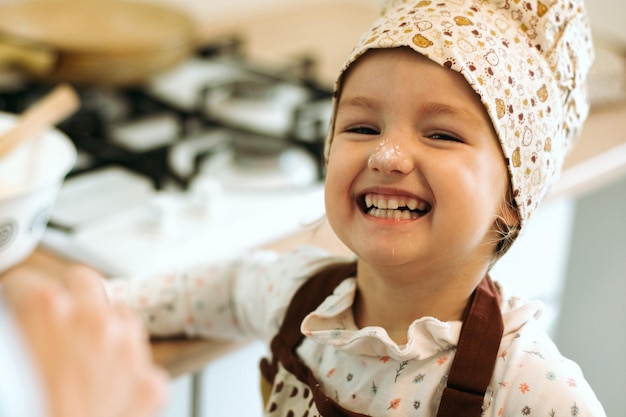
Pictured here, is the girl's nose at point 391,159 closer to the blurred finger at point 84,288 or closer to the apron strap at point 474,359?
the apron strap at point 474,359

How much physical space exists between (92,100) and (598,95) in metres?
0.79

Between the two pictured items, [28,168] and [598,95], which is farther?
[598,95]

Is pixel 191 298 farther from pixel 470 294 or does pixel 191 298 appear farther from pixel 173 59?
pixel 173 59

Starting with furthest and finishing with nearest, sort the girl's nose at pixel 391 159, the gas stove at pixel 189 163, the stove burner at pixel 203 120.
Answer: the stove burner at pixel 203 120 → the gas stove at pixel 189 163 → the girl's nose at pixel 391 159

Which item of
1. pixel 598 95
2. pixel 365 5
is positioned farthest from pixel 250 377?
pixel 365 5

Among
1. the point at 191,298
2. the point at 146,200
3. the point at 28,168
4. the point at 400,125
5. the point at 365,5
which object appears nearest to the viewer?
the point at 400,125

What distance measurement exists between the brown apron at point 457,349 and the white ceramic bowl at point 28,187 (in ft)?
0.95

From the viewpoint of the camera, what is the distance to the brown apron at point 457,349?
1.98 ft

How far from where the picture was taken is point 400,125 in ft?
1.98

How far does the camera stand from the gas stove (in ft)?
3.12

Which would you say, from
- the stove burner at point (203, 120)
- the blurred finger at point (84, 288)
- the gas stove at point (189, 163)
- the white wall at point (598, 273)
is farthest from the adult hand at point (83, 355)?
the white wall at point (598, 273)

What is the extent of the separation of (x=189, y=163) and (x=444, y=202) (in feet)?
2.00

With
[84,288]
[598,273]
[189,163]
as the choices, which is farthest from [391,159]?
[598,273]

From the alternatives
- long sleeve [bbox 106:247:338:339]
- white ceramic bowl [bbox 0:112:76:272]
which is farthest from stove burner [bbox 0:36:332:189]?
long sleeve [bbox 106:247:338:339]
